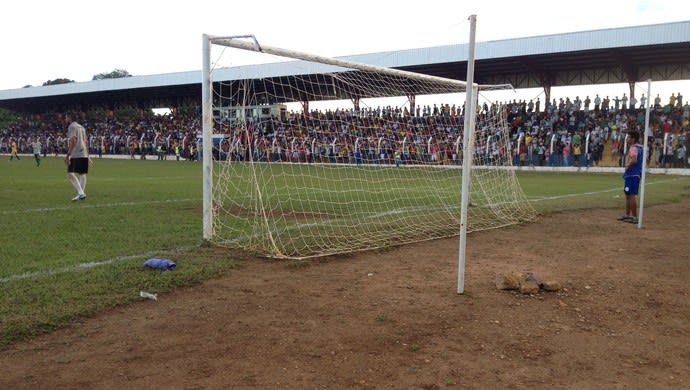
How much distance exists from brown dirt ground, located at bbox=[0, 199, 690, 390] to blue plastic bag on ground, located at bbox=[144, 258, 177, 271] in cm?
57

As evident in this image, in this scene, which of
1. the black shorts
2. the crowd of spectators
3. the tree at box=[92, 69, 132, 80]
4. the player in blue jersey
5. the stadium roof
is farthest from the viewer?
the tree at box=[92, 69, 132, 80]

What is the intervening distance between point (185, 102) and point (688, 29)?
44437 mm

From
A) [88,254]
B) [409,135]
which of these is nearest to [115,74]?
[409,135]

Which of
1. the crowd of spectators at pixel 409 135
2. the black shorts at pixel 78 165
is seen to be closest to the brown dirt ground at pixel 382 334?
the crowd of spectators at pixel 409 135

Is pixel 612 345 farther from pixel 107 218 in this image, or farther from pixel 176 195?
pixel 176 195

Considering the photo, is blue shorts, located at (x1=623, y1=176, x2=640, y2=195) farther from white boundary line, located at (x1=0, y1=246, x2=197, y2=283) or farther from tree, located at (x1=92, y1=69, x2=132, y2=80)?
tree, located at (x1=92, y1=69, x2=132, y2=80)

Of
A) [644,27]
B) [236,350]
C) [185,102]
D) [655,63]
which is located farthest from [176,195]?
[185,102]

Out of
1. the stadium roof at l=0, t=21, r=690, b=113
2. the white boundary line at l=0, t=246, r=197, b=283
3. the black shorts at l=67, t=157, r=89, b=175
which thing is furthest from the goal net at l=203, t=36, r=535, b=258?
the stadium roof at l=0, t=21, r=690, b=113

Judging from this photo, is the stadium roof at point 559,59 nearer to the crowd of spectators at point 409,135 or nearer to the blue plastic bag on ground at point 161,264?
the crowd of spectators at point 409,135

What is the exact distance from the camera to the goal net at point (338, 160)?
271 inches

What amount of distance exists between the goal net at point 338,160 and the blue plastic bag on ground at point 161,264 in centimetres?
123

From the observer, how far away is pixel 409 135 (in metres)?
15.7

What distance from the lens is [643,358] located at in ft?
10.5

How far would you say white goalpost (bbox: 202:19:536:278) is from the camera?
6.68 meters
